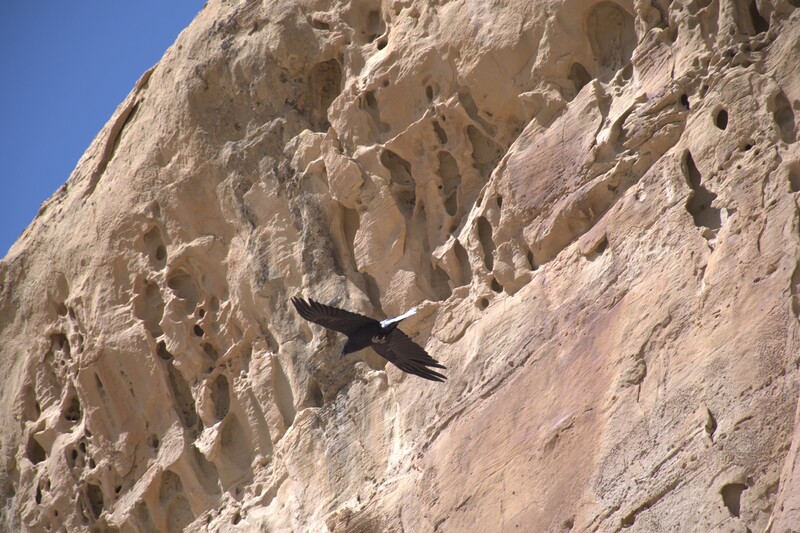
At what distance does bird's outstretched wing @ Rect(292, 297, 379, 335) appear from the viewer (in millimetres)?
8406

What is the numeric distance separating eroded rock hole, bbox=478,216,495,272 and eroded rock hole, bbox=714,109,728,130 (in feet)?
6.57

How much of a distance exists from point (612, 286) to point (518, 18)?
2368mm

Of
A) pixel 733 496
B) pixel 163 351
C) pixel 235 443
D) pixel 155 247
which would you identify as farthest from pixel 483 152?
pixel 733 496

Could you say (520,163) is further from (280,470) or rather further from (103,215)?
(103,215)

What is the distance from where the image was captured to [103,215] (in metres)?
11.5

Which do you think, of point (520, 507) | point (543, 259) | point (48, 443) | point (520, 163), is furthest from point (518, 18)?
point (48, 443)

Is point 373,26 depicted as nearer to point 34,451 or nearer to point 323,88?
point 323,88

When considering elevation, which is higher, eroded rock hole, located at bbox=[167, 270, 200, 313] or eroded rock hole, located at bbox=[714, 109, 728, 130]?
eroded rock hole, located at bbox=[167, 270, 200, 313]

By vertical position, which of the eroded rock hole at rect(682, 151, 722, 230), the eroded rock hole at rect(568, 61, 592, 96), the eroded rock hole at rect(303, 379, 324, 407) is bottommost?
Answer: the eroded rock hole at rect(682, 151, 722, 230)

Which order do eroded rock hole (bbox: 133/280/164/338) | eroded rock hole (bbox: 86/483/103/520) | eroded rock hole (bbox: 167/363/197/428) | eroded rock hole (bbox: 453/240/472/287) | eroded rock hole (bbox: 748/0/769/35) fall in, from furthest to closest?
eroded rock hole (bbox: 86/483/103/520) → eroded rock hole (bbox: 133/280/164/338) → eroded rock hole (bbox: 167/363/197/428) → eroded rock hole (bbox: 453/240/472/287) → eroded rock hole (bbox: 748/0/769/35)

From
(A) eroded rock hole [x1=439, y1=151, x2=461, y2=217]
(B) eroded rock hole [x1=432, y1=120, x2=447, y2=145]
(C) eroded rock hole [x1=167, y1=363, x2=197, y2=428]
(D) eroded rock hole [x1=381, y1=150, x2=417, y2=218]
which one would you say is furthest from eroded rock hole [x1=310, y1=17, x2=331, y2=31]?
(C) eroded rock hole [x1=167, y1=363, x2=197, y2=428]

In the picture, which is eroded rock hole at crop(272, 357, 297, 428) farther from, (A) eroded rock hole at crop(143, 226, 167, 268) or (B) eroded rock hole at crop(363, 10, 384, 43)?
(B) eroded rock hole at crop(363, 10, 384, 43)

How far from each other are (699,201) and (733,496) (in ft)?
6.34

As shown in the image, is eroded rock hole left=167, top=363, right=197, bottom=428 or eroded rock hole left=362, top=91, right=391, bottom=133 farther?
eroded rock hole left=167, top=363, right=197, bottom=428
